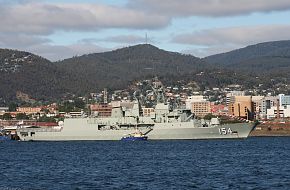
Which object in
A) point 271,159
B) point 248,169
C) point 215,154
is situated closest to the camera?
point 248,169

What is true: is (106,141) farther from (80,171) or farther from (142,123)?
(80,171)

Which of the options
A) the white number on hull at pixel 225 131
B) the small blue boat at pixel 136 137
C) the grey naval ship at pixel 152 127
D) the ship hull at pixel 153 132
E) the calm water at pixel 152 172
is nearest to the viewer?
the calm water at pixel 152 172

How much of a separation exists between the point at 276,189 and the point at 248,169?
42.5 ft

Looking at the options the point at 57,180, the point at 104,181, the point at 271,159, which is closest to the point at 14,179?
the point at 57,180

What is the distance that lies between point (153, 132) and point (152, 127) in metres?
1.04

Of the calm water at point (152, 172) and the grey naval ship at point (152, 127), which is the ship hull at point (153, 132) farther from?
the calm water at point (152, 172)

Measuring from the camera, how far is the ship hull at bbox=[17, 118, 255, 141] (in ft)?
408

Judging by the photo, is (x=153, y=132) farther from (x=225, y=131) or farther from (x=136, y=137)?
(x=225, y=131)

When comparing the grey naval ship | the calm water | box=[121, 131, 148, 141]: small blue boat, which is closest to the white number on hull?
the grey naval ship

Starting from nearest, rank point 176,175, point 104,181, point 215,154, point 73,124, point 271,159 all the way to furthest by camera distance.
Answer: point 104,181, point 176,175, point 271,159, point 215,154, point 73,124

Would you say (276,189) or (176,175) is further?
(176,175)

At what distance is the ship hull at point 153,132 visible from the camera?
124 m

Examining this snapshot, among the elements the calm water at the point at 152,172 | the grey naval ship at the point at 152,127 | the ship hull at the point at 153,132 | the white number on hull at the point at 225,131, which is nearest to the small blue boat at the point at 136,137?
the grey naval ship at the point at 152,127

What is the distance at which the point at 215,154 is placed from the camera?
80625mm
